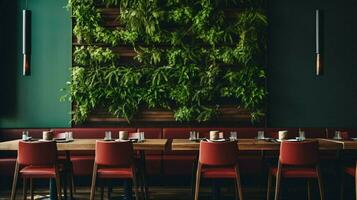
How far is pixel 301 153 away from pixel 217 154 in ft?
2.86

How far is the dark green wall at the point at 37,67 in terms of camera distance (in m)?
7.19

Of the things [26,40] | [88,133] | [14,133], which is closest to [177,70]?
[88,133]

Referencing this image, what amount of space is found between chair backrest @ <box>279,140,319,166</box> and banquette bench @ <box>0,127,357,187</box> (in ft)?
5.42

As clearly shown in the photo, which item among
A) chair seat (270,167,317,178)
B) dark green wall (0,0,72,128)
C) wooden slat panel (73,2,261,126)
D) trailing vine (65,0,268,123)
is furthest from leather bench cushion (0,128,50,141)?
chair seat (270,167,317,178)

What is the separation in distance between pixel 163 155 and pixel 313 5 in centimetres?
345

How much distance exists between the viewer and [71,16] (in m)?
7.18

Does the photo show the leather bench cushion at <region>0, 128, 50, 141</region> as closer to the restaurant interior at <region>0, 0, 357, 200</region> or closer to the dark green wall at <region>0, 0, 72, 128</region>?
the restaurant interior at <region>0, 0, 357, 200</region>

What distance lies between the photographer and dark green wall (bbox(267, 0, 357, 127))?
286 inches

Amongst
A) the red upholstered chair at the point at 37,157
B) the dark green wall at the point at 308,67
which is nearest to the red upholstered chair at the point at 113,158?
the red upholstered chair at the point at 37,157

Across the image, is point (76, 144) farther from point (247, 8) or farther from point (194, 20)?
point (247, 8)

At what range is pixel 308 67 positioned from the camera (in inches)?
287

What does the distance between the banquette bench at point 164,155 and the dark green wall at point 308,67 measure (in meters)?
0.36

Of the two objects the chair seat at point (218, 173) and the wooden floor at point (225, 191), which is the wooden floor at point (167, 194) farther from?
the chair seat at point (218, 173)

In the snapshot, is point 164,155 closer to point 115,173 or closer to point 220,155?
point 115,173
